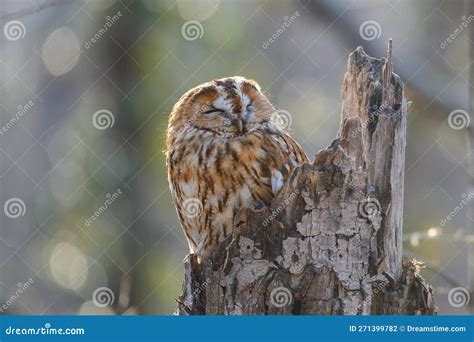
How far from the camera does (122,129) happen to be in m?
7.33

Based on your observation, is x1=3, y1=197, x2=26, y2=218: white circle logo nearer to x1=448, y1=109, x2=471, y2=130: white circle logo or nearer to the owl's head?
the owl's head

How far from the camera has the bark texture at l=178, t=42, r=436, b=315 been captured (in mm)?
3320

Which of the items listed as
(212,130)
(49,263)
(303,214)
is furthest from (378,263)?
(49,263)

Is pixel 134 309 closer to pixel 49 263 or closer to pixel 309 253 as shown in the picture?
pixel 49 263

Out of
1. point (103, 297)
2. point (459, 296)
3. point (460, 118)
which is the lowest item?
point (103, 297)

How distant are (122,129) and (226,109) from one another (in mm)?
3349

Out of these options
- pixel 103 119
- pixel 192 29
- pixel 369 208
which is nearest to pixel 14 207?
pixel 103 119

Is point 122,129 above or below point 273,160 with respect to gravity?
above

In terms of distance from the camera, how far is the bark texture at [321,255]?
332cm

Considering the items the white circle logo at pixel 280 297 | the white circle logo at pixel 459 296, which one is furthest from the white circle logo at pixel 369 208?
the white circle logo at pixel 459 296

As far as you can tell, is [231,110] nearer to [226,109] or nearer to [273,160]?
[226,109]

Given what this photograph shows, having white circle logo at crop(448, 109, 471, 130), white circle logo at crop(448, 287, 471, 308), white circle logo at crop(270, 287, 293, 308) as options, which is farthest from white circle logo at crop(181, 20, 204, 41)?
white circle logo at crop(270, 287, 293, 308)

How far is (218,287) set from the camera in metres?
3.43

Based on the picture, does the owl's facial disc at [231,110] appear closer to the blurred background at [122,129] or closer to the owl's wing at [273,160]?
the owl's wing at [273,160]
